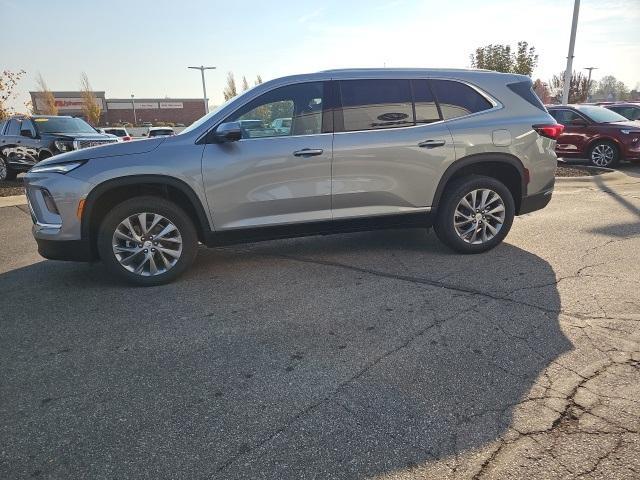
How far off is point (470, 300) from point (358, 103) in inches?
88.3

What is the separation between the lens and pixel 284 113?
4.63 m

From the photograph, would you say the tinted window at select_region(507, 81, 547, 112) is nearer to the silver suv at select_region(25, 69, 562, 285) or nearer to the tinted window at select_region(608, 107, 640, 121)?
the silver suv at select_region(25, 69, 562, 285)

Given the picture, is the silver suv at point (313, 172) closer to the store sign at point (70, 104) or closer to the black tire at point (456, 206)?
the black tire at point (456, 206)

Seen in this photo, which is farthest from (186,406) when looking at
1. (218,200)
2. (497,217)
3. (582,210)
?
(582,210)

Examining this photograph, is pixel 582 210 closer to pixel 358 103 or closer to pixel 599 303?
pixel 599 303

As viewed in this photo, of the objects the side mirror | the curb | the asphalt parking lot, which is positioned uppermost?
the side mirror

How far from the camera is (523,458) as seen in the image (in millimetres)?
2180

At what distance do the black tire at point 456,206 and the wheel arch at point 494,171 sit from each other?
3.2 inches

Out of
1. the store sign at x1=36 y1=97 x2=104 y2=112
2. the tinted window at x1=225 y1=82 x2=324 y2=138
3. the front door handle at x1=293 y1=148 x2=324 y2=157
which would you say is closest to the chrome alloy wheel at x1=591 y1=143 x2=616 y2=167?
the tinted window at x1=225 y1=82 x2=324 y2=138

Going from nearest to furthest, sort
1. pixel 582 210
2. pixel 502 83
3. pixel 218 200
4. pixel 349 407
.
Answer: pixel 349 407
pixel 218 200
pixel 502 83
pixel 582 210

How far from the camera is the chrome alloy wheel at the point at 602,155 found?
40.3 ft

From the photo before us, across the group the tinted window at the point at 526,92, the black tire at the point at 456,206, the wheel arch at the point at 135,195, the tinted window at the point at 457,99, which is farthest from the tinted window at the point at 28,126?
the tinted window at the point at 526,92

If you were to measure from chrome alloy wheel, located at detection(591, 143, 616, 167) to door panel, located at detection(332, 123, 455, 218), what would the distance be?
969cm

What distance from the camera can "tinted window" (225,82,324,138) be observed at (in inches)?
179
